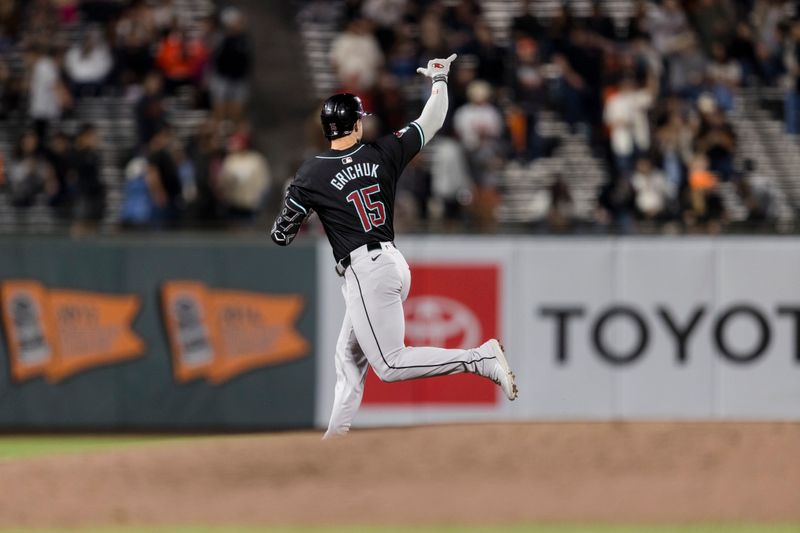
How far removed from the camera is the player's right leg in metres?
9.05

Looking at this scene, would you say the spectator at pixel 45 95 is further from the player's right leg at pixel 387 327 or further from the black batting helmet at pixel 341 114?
the player's right leg at pixel 387 327

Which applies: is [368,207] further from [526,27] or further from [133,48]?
[526,27]

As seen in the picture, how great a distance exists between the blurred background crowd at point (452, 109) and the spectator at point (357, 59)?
0.07ft

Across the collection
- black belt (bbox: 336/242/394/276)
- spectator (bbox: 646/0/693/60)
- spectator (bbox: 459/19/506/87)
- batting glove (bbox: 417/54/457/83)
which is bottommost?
black belt (bbox: 336/242/394/276)

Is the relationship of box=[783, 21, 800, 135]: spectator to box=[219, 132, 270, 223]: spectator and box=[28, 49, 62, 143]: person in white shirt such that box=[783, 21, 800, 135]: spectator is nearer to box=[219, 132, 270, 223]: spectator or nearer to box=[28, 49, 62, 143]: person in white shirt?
box=[219, 132, 270, 223]: spectator

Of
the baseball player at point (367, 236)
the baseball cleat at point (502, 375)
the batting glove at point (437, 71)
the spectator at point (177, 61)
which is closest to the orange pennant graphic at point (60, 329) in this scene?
the spectator at point (177, 61)

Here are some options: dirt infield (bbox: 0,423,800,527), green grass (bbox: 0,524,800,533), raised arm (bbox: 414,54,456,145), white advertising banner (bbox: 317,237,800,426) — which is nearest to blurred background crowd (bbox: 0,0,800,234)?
white advertising banner (bbox: 317,237,800,426)

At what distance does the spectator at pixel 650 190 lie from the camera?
15961mm

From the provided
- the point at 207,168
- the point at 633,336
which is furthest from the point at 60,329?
the point at 633,336

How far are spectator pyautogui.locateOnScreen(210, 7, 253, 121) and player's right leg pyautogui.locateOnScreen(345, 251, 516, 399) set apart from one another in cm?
885

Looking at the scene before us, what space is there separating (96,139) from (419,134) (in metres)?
8.36

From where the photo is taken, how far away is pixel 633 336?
14922mm

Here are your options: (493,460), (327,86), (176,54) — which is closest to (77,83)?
(176,54)

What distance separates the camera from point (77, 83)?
58.7 ft
